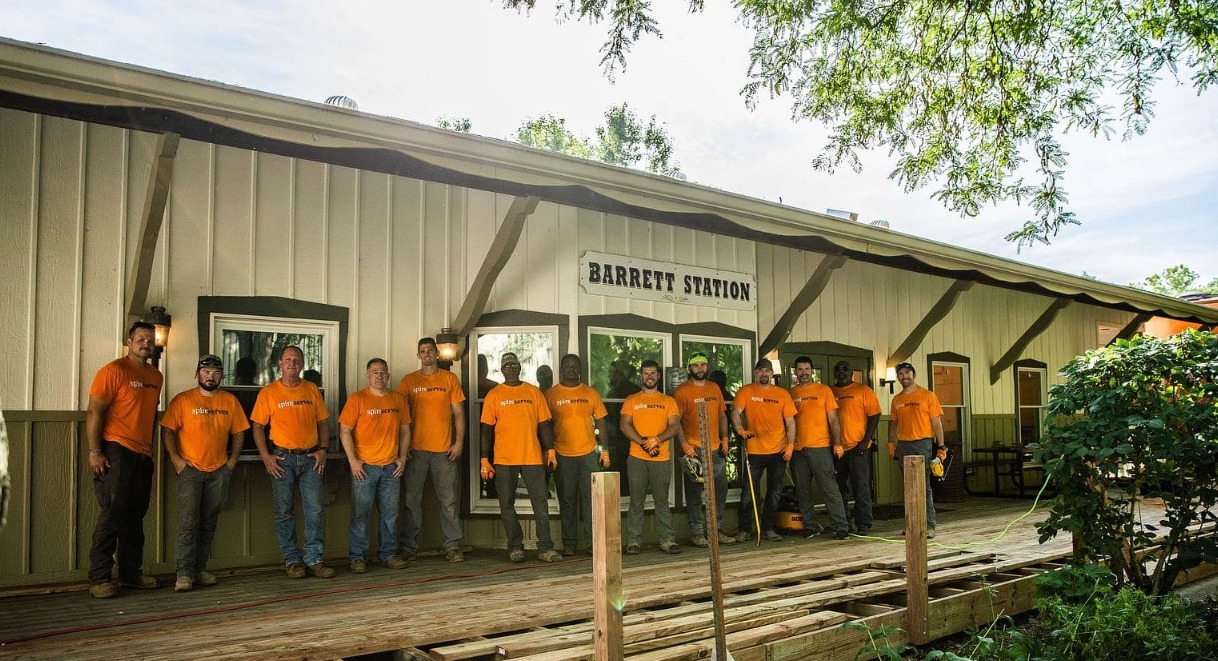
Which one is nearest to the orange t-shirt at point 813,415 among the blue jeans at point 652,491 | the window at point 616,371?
the window at point 616,371

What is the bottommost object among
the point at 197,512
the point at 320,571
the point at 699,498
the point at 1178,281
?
the point at 320,571

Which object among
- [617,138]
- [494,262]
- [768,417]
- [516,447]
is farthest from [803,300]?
[617,138]

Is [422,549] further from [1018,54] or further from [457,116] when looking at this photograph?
[457,116]

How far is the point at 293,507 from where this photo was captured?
19.4 ft

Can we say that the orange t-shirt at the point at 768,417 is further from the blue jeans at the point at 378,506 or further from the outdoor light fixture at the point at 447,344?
the blue jeans at the point at 378,506

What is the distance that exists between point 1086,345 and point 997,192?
6.30m

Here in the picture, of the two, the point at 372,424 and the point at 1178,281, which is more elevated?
the point at 1178,281

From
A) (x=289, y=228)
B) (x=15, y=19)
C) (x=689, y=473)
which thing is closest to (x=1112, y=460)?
(x=689, y=473)

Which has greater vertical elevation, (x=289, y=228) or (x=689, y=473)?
(x=289, y=228)

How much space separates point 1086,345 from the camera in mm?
14141

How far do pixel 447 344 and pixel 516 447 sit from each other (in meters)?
1.10

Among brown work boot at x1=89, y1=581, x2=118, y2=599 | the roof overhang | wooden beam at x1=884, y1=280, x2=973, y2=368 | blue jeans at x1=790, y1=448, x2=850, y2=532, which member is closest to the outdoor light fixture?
the roof overhang

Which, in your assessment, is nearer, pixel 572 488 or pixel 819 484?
pixel 572 488

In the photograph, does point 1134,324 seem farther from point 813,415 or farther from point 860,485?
point 813,415
